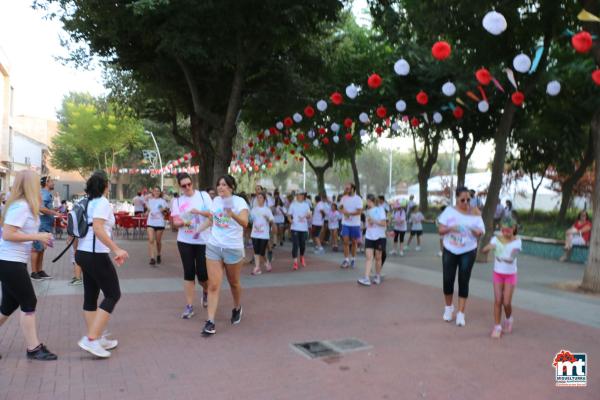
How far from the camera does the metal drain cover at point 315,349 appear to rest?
197 inches

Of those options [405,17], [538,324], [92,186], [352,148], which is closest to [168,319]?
[92,186]

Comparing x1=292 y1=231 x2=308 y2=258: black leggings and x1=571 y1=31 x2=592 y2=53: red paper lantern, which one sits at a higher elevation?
x1=571 y1=31 x2=592 y2=53: red paper lantern

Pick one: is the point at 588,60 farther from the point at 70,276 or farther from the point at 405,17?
the point at 70,276

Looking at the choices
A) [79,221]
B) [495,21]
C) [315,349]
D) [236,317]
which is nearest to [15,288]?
[79,221]

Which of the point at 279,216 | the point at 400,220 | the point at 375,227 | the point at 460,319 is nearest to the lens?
the point at 460,319

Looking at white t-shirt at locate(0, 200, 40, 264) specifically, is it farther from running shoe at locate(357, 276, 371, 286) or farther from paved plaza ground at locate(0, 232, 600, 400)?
running shoe at locate(357, 276, 371, 286)

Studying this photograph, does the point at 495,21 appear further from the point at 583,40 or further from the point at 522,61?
the point at 522,61

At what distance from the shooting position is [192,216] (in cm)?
625

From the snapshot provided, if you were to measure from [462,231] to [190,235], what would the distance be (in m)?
3.36

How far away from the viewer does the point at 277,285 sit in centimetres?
888

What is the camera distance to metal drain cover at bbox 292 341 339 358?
5000mm

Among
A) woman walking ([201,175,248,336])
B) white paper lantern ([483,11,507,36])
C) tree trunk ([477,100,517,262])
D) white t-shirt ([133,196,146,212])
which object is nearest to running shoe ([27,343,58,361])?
woman walking ([201,175,248,336])

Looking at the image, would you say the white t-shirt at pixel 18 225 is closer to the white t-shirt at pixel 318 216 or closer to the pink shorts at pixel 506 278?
the pink shorts at pixel 506 278

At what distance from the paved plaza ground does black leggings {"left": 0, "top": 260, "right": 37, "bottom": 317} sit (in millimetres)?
510
